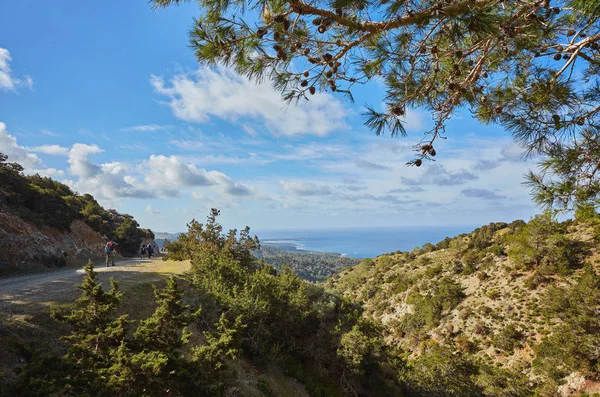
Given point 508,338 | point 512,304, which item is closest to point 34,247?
point 508,338

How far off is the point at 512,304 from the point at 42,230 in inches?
1938

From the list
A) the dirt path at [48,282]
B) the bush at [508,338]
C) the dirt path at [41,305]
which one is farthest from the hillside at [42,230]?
the bush at [508,338]

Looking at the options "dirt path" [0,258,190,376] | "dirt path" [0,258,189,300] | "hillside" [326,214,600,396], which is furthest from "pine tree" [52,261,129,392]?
"hillside" [326,214,600,396]

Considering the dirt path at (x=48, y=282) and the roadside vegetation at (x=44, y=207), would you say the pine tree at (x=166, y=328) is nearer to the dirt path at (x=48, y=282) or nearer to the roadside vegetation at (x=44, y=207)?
the dirt path at (x=48, y=282)

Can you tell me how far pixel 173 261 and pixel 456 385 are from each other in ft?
73.6

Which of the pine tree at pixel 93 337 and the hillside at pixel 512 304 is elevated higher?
the pine tree at pixel 93 337

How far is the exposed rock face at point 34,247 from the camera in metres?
15.9

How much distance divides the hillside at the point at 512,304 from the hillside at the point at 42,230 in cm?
2507

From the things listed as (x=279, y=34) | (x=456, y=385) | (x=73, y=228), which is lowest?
(x=456, y=385)

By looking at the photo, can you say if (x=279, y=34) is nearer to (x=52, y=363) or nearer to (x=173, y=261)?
(x=52, y=363)

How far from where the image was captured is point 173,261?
22.2 meters

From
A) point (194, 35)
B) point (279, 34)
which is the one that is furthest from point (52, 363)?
point (279, 34)

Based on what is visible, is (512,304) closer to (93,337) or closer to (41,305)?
(93,337)

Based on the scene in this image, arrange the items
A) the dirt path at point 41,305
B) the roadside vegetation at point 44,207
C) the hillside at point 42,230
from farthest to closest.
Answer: the roadside vegetation at point 44,207, the hillside at point 42,230, the dirt path at point 41,305
